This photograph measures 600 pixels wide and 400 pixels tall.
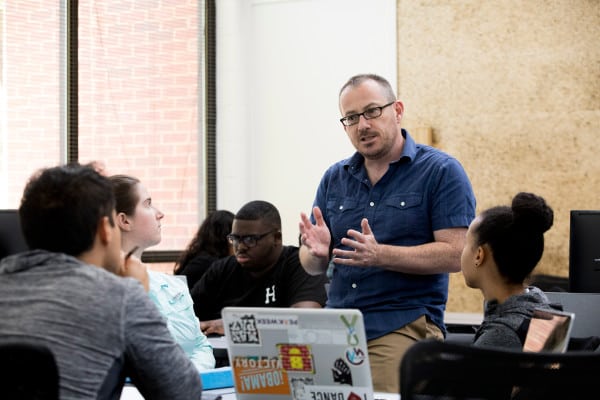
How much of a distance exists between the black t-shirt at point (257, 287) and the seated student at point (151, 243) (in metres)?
1.16

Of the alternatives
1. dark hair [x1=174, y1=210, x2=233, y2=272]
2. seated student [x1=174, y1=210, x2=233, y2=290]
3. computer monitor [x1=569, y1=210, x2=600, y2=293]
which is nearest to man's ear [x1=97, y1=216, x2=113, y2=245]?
computer monitor [x1=569, y1=210, x2=600, y2=293]

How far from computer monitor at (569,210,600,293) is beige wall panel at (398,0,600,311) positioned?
2.95m

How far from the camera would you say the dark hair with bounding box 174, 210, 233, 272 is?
5.27m

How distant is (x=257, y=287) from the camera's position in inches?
165

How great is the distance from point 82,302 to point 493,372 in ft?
2.73

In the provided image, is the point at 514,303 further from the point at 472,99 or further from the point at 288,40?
the point at 288,40

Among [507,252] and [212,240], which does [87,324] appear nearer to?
[507,252]

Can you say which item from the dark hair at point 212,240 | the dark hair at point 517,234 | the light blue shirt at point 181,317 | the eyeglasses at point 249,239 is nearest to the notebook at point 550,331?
the dark hair at point 517,234

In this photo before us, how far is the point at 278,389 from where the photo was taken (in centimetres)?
189

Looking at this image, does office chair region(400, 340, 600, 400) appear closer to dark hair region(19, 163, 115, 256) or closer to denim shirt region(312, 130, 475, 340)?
dark hair region(19, 163, 115, 256)

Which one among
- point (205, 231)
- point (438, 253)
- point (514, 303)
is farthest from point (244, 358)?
point (205, 231)

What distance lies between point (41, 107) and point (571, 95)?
3.76 m

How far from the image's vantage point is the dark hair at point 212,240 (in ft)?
17.3

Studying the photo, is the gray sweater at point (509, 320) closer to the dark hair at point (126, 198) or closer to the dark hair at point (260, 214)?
the dark hair at point (126, 198)
